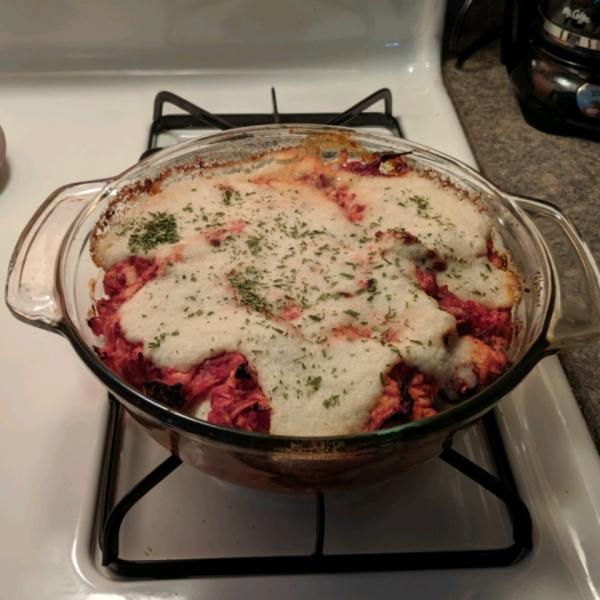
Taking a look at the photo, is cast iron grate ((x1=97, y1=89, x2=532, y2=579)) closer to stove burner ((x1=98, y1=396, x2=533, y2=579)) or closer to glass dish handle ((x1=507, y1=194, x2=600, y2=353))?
stove burner ((x1=98, y1=396, x2=533, y2=579))

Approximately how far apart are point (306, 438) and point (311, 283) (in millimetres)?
244

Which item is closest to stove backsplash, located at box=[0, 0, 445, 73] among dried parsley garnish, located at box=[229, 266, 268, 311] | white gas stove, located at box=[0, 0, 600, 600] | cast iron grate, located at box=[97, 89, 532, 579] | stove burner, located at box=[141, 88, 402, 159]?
stove burner, located at box=[141, 88, 402, 159]

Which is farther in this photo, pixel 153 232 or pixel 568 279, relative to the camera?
pixel 153 232

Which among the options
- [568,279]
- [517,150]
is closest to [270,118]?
[517,150]

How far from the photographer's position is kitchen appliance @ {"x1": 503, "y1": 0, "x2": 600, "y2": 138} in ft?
3.38

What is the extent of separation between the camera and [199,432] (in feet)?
1.61

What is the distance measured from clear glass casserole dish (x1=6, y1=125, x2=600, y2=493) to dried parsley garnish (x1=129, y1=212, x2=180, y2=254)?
0.06 metres

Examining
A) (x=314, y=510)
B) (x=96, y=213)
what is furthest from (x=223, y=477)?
(x=96, y=213)

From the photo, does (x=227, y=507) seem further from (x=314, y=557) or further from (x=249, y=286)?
(x=249, y=286)

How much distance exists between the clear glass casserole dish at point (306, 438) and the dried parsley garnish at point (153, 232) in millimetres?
63

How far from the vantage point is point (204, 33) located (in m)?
1.24

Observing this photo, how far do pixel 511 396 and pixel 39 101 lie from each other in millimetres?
1137

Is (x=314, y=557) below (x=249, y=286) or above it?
below

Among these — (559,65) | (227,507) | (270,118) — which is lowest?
(227,507)
